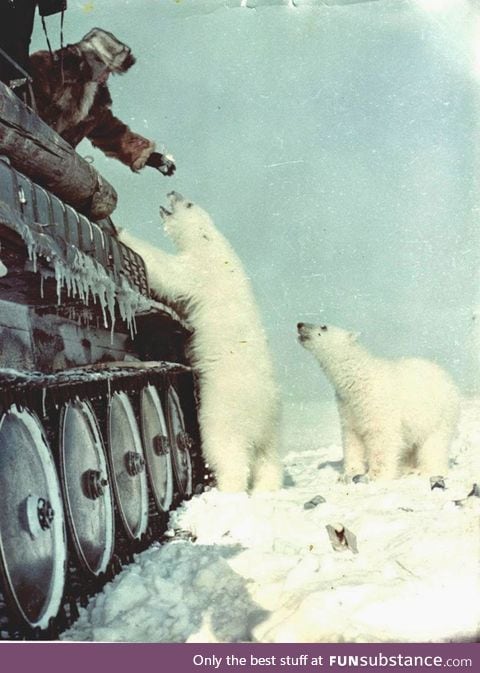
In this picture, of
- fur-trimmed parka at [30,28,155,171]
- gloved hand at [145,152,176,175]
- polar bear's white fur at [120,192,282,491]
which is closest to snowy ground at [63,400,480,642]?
polar bear's white fur at [120,192,282,491]

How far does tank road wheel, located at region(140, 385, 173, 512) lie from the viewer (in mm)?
3697

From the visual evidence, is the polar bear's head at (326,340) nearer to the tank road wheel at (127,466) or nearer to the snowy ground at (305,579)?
the snowy ground at (305,579)

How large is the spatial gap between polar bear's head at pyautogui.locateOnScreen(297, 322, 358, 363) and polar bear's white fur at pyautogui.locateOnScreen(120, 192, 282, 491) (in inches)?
24.1

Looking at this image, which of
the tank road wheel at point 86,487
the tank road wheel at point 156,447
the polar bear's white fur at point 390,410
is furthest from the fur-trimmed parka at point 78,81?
the polar bear's white fur at point 390,410

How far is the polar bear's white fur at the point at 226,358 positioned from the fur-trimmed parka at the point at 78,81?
90 cm

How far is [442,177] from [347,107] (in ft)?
2.43

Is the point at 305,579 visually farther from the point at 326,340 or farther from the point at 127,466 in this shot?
the point at 326,340

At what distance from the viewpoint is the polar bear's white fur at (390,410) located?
493cm

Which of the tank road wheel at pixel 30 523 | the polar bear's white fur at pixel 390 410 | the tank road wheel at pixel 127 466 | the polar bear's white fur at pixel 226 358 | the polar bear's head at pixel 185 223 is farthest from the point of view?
the polar bear's head at pixel 185 223

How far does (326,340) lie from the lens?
17.3ft

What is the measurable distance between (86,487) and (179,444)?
2.02 metres

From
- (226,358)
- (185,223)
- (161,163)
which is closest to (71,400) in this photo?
(226,358)

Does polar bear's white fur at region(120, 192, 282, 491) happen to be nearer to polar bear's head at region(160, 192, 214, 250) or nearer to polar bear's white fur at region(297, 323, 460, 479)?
polar bear's head at region(160, 192, 214, 250)
